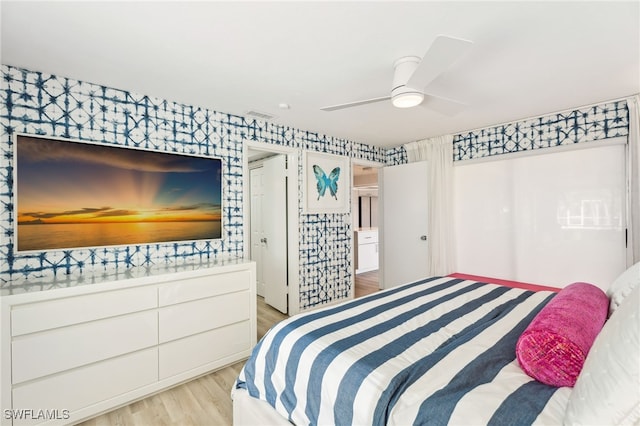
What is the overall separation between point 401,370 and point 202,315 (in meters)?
1.77

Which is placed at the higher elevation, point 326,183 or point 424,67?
point 424,67

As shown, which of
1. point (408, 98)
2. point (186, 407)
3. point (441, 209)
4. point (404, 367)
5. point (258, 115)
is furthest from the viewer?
point (441, 209)

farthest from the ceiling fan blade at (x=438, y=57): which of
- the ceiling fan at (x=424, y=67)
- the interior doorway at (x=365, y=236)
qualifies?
the interior doorway at (x=365, y=236)

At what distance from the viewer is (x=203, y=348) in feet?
7.83

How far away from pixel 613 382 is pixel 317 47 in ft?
6.53

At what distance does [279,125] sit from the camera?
3.45 meters

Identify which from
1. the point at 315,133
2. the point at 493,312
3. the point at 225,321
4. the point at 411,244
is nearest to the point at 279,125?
the point at 315,133

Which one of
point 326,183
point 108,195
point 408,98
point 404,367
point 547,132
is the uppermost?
point 547,132

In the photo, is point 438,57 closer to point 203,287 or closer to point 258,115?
point 258,115

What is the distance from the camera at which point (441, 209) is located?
12.8 feet

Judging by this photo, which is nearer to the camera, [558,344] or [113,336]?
[558,344]

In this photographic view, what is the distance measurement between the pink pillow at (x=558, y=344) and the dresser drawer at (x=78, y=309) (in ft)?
7.46

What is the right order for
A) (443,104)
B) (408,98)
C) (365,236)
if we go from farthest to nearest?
1. (365,236)
2. (443,104)
3. (408,98)

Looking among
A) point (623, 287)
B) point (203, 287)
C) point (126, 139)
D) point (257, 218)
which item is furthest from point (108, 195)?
point (623, 287)
